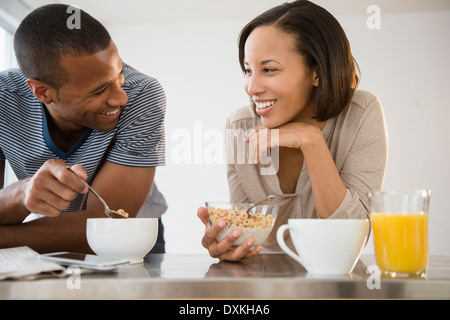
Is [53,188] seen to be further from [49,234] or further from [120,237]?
[120,237]

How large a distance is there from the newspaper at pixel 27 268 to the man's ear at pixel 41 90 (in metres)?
0.73

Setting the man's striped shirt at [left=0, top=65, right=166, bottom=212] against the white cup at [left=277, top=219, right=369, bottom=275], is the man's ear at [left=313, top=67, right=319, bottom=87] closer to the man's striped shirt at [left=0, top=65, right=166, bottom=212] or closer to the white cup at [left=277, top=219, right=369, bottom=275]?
the man's striped shirt at [left=0, top=65, right=166, bottom=212]

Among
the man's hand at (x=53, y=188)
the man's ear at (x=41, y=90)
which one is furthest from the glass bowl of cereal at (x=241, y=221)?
the man's ear at (x=41, y=90)

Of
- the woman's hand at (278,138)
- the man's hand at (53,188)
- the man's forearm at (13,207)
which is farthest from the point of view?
the woman's hand at (278,138)

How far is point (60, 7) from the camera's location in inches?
52.7

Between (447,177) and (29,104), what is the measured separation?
3879 mm

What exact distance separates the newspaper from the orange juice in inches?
18.2

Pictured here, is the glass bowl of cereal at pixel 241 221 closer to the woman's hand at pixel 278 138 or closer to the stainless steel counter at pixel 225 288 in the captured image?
the stainless steel counter at pixel 225 288

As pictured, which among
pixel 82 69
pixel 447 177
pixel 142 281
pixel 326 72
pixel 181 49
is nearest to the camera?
pixel 142 281

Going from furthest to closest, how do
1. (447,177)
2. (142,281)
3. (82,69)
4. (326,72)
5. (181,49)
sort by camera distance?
1. (181,49)
2. (447,177)
3. (326,72)
4. (82,69)
5. (142,281)

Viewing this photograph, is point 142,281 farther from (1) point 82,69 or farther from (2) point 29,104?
(2) point 29,104

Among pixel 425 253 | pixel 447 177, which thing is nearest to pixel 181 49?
pixel 447 177

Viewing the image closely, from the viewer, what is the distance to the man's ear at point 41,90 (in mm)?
1361

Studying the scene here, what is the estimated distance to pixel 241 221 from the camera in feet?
2.85
